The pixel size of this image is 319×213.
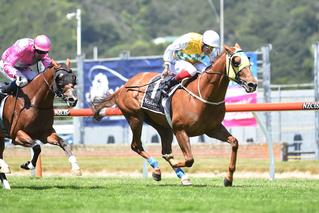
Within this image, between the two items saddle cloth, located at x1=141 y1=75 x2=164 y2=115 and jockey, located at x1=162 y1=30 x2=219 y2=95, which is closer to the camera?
jockey, located at x1=162 y1=30 x2=219 y2=95

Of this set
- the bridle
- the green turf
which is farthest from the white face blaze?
the bridle

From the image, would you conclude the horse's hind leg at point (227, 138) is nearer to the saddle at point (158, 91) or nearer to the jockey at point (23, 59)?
the saddle at point (158, 91)

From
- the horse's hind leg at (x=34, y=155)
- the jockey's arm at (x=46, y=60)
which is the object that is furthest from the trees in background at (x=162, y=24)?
the horse's hind leg at (x=34, y=155)

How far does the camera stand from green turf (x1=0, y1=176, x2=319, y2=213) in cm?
1038

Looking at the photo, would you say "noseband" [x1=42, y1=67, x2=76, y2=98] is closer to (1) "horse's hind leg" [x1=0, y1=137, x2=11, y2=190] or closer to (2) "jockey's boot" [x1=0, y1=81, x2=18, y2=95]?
(2) "jockey's boot" [x1=0, y1=81, x2=18, y2=95]

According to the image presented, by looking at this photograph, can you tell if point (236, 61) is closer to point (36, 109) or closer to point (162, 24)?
point (36, 109)

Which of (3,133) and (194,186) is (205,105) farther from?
(3,133)

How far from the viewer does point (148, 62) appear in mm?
24484

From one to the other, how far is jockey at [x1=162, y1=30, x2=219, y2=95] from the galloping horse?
1599 mm

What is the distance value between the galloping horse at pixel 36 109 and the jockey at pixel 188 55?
1.60 metres

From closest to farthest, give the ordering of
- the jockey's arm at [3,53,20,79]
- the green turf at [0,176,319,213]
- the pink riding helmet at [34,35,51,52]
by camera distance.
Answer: the green turf at [0,176,319,213] → the pink riding helmet at [34,35,51,52] → the jockey's arm at [3,53,20,79]

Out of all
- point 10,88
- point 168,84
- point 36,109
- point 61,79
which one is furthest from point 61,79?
point 168,84

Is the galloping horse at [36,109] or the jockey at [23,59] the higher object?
the jockey at [23,59]

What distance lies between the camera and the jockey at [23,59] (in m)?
13.6
